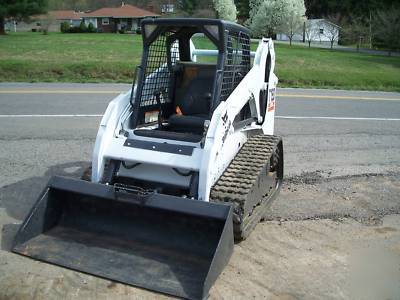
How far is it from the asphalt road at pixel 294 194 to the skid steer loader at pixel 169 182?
0.83 feet

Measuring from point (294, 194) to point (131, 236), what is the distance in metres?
2.63

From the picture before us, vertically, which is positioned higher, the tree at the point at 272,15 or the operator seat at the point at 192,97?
the tree at the point at 272,15

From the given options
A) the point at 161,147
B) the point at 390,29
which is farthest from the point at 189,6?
the point at 161,147

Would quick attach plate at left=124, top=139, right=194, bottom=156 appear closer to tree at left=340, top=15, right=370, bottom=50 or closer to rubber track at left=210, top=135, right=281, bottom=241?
rubber track at left=210, top=135, right=281, bottom=241

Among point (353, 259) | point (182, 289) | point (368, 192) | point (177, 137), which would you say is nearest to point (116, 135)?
point (177, 137)

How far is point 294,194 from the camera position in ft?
21.8

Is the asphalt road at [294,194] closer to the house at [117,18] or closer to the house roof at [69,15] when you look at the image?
the house at [117,18]

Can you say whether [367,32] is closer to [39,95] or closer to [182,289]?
[39,95]

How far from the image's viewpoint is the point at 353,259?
16.1 ft

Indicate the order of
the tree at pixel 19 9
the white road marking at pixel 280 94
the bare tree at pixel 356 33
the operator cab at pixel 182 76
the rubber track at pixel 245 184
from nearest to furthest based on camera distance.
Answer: the rubber track at pixel 245 184, the operator cab at pixel 182 76, the white road marking at pixel 280 94, the tree at pixel 19 9, the bare tree at pixel 356 33

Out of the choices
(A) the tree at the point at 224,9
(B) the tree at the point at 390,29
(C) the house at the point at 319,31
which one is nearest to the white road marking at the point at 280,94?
(B) the tree at the point at 390,29

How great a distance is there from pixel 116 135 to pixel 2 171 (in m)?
2.79

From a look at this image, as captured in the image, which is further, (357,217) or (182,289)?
(357,217)

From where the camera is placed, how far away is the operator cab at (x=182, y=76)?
5187 millimetres
